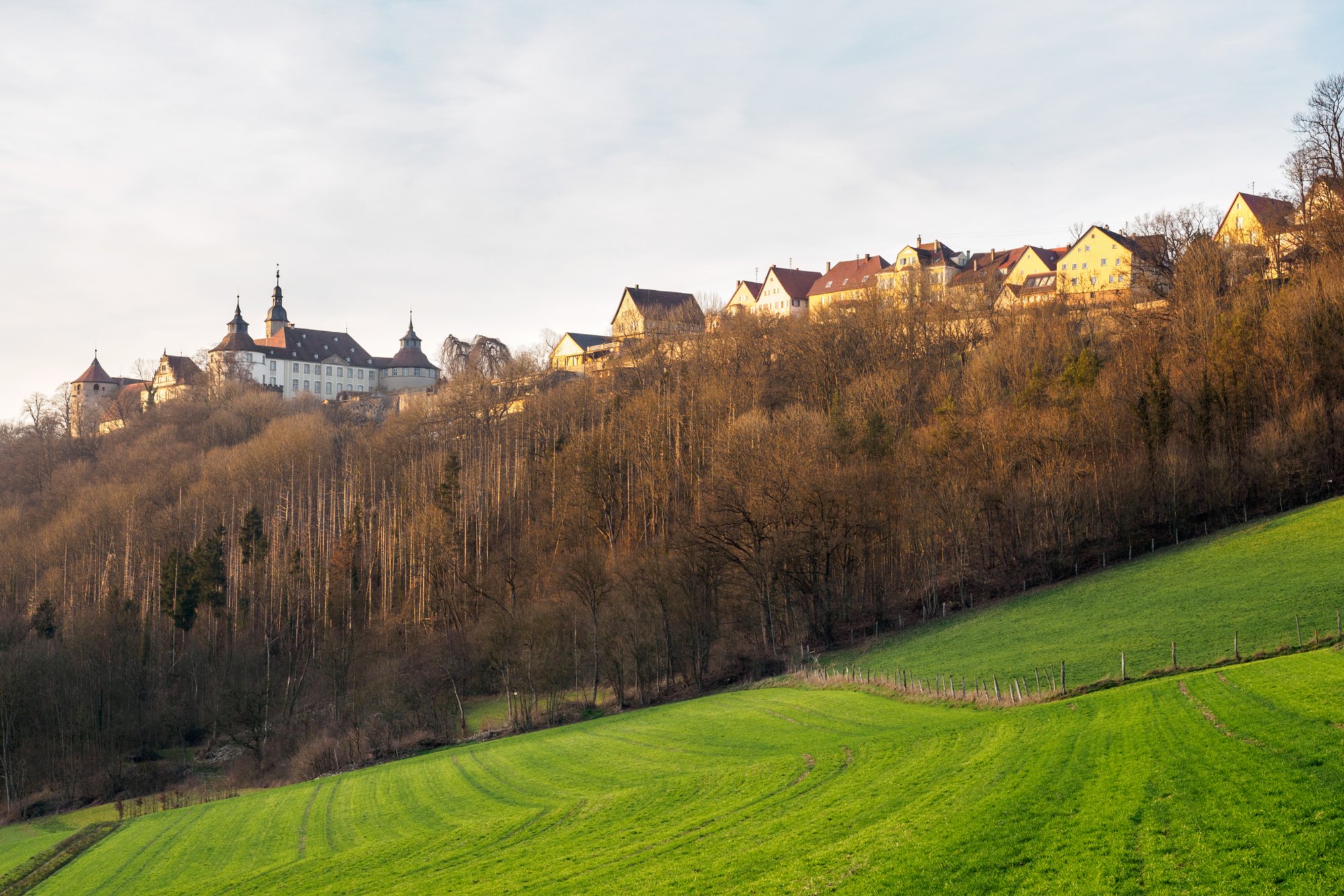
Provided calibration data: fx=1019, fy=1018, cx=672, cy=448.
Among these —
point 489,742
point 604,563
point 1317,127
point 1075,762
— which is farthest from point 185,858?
point 1317,127

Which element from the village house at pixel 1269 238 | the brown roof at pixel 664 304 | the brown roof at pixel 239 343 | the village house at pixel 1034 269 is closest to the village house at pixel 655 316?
the brown roof at pixel 664 304

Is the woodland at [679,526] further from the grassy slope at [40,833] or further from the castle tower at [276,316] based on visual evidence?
the castle tower at [276,316]

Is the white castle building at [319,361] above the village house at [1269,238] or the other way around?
above

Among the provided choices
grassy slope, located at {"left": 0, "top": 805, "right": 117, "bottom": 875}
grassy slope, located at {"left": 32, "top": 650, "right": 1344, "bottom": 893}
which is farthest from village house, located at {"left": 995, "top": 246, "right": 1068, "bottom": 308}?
grassy slope, located at {"left": 0, "top": 805, "right": 117, "bottom": 875}

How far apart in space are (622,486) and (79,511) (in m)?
53.9

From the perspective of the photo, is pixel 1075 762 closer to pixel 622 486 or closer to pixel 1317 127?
pixel 622 486

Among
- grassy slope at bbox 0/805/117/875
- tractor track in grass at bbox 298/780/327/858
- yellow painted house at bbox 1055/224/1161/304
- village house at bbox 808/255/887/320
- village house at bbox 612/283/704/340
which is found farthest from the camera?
village house at bbox 808/255/887/320

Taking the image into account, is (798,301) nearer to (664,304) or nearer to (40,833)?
(664,304)

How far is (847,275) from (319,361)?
261ft

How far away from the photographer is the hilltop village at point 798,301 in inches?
2936

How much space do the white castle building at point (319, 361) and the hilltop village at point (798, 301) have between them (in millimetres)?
179

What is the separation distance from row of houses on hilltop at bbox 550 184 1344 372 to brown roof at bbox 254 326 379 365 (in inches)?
1758

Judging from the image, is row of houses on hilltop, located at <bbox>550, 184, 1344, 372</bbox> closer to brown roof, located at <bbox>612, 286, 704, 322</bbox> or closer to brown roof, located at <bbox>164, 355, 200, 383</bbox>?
brown roof, located at <bbox>612, 286, 704, 322</bbox>

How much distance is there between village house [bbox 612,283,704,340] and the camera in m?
94.8
